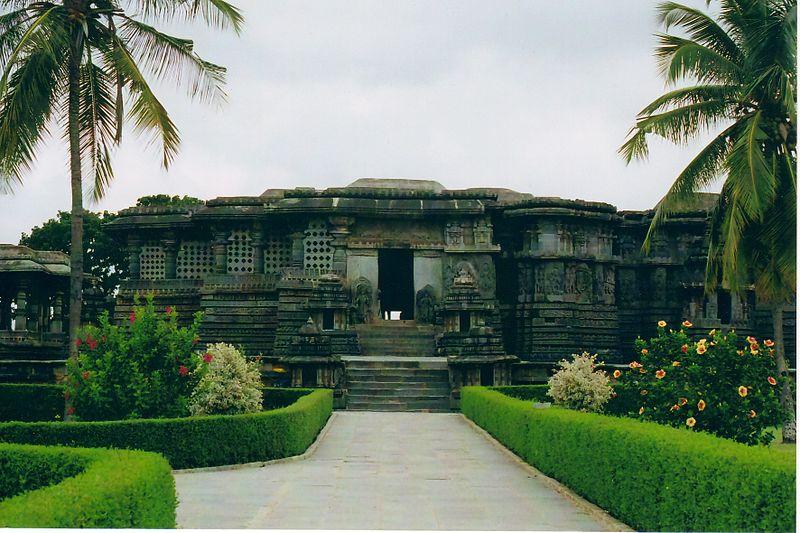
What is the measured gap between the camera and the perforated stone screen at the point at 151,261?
32156 mm

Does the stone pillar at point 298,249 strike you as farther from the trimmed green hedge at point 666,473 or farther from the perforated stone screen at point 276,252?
the trimmed green hedge at point 666,473

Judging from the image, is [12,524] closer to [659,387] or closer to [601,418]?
[601,418]

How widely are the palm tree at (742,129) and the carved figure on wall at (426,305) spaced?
37.6 ft

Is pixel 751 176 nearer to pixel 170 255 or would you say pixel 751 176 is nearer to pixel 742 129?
pixel 742 129

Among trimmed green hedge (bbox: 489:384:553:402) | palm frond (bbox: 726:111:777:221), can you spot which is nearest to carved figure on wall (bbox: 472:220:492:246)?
trimmed green hedge (bbox: 489:384:553:402)

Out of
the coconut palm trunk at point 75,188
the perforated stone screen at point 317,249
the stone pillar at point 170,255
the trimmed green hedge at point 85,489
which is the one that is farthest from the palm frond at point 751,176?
the stone pillar at point 170,255

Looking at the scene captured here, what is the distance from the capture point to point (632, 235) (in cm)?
3309

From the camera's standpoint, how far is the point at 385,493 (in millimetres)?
10812

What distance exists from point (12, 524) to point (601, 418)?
7.14 m

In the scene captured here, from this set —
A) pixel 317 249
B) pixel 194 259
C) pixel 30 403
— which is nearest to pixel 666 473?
pixel 30 403

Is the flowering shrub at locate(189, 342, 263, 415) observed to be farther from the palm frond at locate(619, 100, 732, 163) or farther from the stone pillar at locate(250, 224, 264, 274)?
the stone pillar at locate(250, 224, 264, 274)

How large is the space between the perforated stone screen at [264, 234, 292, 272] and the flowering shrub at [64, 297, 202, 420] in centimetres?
1578

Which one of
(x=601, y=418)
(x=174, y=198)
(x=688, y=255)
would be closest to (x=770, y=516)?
(x=601, y=418)

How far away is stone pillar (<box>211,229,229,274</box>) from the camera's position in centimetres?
3055
